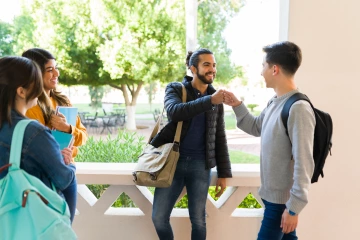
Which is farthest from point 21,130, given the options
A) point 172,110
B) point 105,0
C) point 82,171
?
point 105,0

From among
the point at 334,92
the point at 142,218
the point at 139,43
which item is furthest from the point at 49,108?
the point at 139,43

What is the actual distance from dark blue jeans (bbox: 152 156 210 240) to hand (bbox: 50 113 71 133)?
0.73m

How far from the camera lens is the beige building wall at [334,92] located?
211cm

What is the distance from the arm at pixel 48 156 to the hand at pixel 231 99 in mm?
961

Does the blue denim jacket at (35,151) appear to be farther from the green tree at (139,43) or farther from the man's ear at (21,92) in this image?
the green tree at (139,43)

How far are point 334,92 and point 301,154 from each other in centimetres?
97

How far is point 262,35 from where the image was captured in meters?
2.68

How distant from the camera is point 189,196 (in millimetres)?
2061

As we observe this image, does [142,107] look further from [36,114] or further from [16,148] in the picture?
[16,148]

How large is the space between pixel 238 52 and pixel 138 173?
135 centimetres

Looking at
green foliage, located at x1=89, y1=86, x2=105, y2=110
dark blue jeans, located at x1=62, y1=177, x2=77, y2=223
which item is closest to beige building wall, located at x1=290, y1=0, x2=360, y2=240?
dark blue jeans, located at x1=62, y1=177, x2=77, y2=223

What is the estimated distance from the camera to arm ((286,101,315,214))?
140 centimetres

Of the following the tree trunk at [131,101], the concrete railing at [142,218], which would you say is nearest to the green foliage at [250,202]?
the concrete railing at [142,218]

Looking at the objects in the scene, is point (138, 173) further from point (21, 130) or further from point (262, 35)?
point (262, 35)
